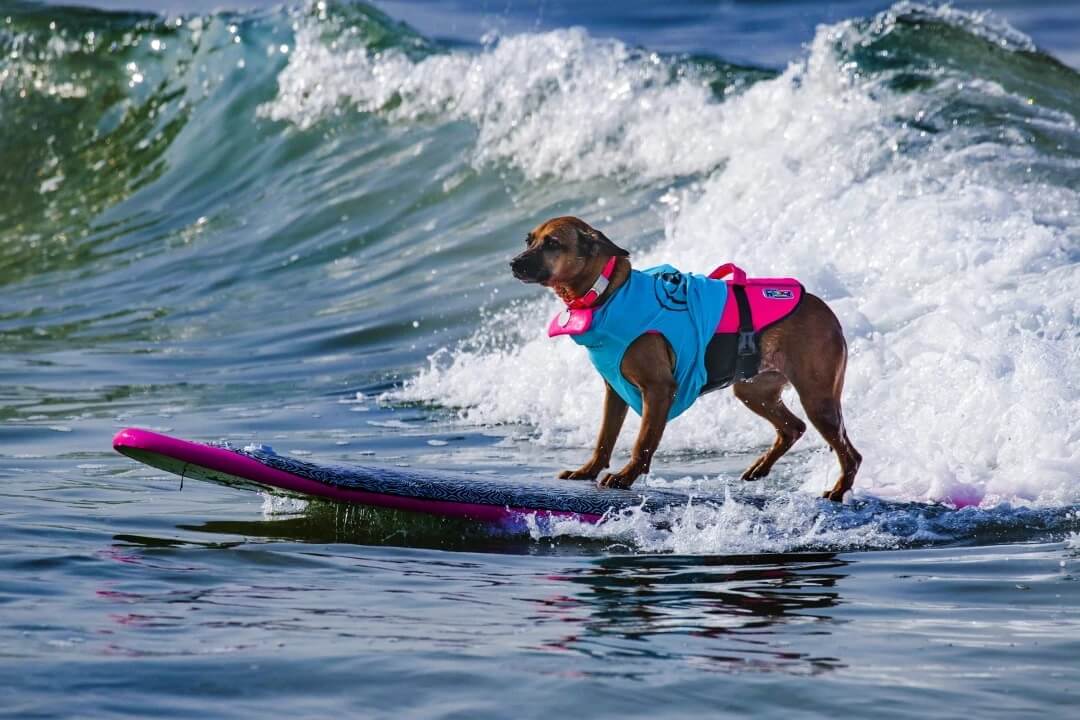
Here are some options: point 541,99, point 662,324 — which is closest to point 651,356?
point 662,324

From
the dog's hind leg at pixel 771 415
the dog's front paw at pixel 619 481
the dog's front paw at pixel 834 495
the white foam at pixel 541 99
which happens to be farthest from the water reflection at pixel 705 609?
the white foam at pixel 541 99

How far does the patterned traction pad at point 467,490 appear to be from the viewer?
5.88 m

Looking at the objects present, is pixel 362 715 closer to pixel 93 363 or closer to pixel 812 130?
pixel 93 363

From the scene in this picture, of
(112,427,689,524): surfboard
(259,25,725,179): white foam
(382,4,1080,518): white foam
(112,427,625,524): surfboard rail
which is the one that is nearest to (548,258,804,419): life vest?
(112,427,689,524): surfboard

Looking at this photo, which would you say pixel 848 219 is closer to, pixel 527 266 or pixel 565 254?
pixel 565 254

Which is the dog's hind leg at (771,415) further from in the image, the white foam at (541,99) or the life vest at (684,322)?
the white foam at (541,99)

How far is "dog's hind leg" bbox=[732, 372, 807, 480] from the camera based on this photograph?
22.6 ft

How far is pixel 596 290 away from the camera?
6297 millimetres

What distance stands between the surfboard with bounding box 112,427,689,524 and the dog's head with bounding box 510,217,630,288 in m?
0.92

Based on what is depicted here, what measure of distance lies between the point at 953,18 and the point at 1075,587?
469 inches

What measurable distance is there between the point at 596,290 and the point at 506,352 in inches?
149

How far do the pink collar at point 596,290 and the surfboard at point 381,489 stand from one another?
0.83m

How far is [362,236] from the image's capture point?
14.9 m

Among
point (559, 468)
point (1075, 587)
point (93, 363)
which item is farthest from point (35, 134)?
point (1075, 587)
